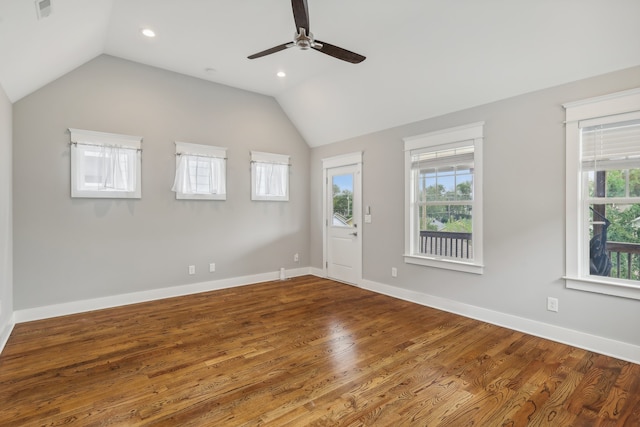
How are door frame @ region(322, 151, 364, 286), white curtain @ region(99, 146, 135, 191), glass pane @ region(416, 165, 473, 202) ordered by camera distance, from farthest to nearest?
door frame @ region(322, 151, 364, 286) → white curtain @ region(99, 146, 135, 191) → glass pane @ region(416, 165, 473, 202)

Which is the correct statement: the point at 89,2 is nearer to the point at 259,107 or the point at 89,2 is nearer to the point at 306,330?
the point at 259,107

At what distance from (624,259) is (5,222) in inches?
235

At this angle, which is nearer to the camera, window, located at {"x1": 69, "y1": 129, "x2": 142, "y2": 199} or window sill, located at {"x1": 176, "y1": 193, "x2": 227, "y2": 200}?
window, located at {"x1": 69, "y1": 129, "x2": 142, "y2": 199}

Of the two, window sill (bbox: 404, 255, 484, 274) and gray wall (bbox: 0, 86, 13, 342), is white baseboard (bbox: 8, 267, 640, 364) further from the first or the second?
window sill (bbox: 404, 255, 484, 274)

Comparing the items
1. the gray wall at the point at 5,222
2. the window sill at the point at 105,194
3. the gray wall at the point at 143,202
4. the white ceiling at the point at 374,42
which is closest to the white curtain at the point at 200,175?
the gray wall at the point at 143,202

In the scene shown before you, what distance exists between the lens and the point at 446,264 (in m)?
4.07

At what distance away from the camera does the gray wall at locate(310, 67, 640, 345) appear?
2.92 m

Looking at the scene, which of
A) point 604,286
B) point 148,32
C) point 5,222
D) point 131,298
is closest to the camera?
point 604,286

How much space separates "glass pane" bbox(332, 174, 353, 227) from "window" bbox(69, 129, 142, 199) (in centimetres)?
313

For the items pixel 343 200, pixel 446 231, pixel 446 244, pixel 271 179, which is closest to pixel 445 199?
pixel 446 231

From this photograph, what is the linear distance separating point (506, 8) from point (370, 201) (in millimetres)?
2972

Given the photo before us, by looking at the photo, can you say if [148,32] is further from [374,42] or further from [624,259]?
[624,259]

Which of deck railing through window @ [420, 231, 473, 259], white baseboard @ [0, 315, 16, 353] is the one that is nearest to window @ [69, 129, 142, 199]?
white baseboard @ [0, 315, 16, 353]

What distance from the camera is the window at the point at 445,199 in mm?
3806
